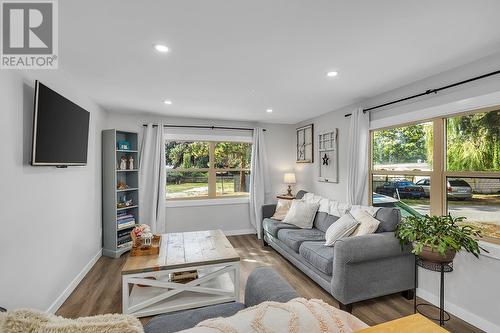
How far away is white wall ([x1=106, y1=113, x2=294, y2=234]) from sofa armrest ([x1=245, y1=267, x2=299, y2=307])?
318cm

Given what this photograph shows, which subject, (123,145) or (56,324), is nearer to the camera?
(56,324)

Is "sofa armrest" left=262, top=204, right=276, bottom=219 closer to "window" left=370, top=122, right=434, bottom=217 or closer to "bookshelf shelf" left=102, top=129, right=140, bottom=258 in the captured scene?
"window" left=370, top=122, right=434, bottom=217

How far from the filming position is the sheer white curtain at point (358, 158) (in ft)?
10.9

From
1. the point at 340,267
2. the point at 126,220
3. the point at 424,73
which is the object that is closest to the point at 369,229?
the point at 340,267

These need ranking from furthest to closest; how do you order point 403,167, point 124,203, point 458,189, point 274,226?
1. point 124,203
2. point 274,226
3. point 403,167
4. point 458,189

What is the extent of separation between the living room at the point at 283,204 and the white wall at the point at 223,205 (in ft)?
1.20

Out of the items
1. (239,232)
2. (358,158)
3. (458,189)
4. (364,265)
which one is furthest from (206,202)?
(458,189)

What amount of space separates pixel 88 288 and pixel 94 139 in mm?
1981

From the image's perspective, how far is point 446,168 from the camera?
2.50 meters

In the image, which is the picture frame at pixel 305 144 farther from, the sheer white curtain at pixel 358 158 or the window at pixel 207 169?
the sheer white curtain at pixel 358 158

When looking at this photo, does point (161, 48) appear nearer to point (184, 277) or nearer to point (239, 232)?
point (184, 277)

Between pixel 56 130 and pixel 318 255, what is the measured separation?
286 cm

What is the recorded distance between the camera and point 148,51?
6.61 ft

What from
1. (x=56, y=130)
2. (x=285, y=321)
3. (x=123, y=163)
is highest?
(x=56, y=130)
